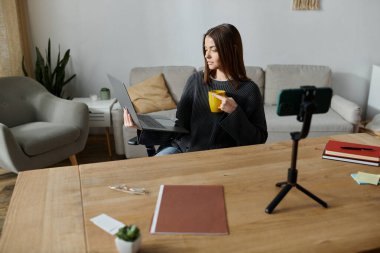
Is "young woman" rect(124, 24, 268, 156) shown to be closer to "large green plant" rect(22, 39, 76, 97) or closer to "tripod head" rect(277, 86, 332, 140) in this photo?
"tripod head" rect(277, 86, 332, 140)

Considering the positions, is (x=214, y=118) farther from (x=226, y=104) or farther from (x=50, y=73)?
(x=50, y=73)

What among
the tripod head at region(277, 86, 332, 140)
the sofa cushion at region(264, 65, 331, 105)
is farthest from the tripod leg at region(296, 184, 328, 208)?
the sofa cushion at region(264, 65, 331, 105)


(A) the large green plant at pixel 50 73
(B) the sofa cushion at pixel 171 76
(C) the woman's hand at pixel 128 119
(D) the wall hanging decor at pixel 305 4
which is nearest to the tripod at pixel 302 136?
(C) the woman's hand at pixel 128 119

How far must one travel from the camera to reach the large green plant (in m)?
3.21

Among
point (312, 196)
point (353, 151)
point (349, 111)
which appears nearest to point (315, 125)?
point (349, 111)

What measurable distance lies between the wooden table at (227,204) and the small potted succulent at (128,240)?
0.05 meters

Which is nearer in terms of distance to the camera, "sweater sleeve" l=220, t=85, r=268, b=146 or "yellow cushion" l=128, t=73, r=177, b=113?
"sweater sleeve" l=220, t=85, r=268, b=146

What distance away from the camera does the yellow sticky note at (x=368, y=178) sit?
50.4 inches

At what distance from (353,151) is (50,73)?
2681mm

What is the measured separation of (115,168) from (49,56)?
2.29 m

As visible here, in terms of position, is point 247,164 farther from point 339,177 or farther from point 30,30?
point 30,30

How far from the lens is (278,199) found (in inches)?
44.1

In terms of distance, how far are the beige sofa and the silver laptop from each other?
1352mm

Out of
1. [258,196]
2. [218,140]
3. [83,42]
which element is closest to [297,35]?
[83,42]
